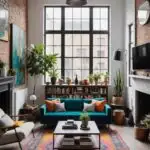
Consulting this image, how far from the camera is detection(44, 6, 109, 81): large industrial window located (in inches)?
368

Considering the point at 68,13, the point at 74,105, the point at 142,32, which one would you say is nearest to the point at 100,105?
the point at 74,105

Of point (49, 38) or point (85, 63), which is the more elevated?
point (49, 38)

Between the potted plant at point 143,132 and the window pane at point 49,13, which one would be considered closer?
the potted plant at point 143,132

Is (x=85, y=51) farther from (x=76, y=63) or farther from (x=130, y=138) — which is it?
(x=130, y=138)

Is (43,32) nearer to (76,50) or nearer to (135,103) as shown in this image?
(76,50)

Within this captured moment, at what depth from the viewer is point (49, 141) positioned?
6148mm

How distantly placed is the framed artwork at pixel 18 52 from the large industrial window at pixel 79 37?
127cm

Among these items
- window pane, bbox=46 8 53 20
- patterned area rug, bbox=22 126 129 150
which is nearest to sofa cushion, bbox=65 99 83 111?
patterned area rug, bbox=22 126 129 150

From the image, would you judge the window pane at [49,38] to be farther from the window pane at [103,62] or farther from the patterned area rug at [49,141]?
the patterned area rug at [49,141]

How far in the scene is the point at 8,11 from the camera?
6.86m

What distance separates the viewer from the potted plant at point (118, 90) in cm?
846

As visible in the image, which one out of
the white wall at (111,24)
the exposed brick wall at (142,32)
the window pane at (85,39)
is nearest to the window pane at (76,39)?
the window pane at (85,39)

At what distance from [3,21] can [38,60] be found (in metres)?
2.35

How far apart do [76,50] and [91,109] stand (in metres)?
2.43
